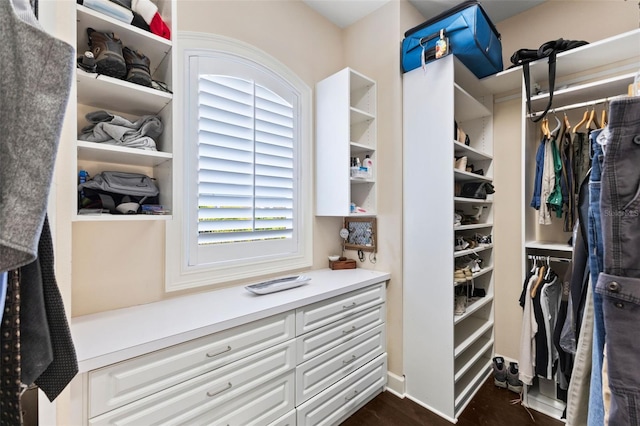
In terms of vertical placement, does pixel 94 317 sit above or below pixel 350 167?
below

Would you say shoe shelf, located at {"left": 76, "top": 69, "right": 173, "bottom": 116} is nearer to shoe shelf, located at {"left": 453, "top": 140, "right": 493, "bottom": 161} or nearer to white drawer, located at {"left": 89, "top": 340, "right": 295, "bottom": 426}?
white drawer, located at {"left": 89, "top": 340, "right": 295, "bottom": 426}

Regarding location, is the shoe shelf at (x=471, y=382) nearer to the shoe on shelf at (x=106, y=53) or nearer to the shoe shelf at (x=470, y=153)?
the shoe shelf at (x=470, y=153)

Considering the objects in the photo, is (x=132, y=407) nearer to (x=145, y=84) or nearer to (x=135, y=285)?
(x=135, y=285)

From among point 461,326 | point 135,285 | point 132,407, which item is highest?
point 135,285

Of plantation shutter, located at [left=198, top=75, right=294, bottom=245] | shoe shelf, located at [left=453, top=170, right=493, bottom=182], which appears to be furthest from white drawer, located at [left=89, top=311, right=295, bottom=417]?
shoe shelf, located at [left=453, top=170, right=493, bottom=182]

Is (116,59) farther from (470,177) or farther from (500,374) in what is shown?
(500,374)

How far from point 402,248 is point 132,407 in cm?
179

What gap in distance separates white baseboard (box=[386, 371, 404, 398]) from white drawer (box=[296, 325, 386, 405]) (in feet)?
0.72

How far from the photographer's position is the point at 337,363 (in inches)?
71.6

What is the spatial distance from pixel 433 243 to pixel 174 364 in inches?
65.7

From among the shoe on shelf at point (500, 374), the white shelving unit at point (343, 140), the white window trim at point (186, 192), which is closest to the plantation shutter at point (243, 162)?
the white window trim at point (186, 192)

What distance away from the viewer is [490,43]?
2053mm

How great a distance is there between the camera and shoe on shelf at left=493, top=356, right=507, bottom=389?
2291 millimetres

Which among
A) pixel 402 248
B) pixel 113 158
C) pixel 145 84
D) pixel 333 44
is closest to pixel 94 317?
pixel 113 158
